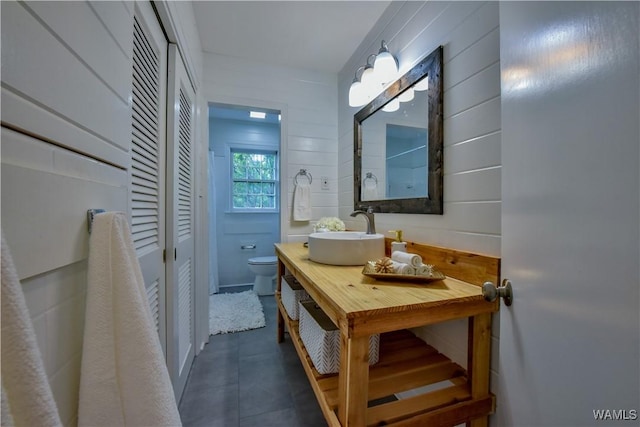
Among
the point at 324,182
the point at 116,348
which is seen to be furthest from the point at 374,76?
the point at 116,348

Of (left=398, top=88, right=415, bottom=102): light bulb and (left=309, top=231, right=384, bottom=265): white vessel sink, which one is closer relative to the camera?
(left=309, top=231, right=384, bottom=265): white vessel sink

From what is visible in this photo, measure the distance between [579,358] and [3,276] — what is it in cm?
92

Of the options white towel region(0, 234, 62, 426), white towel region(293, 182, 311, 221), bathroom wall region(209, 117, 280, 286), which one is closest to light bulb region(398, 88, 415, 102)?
white towel region(293, 182, 311, 221)

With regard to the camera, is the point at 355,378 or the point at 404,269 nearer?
the point at 355,378

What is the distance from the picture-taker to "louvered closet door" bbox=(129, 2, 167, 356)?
2.93 ft

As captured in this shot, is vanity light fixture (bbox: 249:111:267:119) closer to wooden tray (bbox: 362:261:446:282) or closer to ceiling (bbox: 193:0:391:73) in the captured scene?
ceiling (bbox: 193:0:391:73)

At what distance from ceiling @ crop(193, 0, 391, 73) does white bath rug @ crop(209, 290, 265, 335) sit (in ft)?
7.35

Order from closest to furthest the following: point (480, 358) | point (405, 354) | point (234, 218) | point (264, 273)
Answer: point (480, 358) → point (405, 354) → point (264, 273) → point (234, 218)

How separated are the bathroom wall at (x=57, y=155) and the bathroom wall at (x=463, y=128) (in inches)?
45.7

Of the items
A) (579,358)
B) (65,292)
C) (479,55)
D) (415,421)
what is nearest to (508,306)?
(579,358)

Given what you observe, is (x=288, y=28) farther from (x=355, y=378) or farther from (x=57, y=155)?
(x=355, y=378)

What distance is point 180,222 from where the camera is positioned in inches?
56.8

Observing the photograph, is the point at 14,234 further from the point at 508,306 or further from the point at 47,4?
the point at 508,306

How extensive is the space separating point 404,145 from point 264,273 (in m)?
2.20
